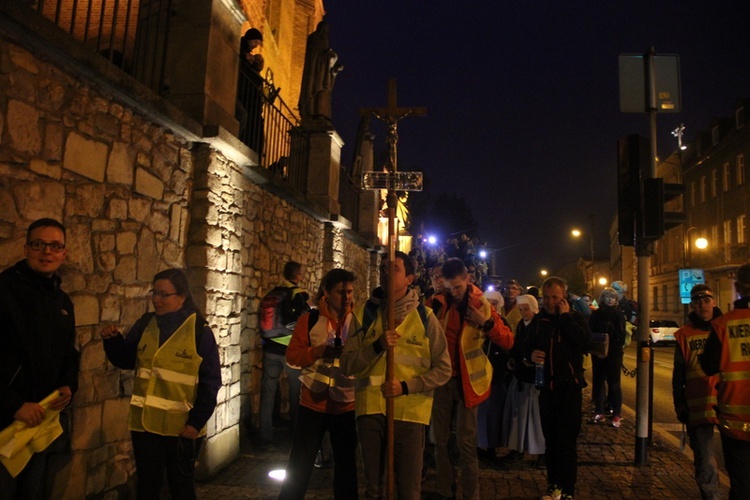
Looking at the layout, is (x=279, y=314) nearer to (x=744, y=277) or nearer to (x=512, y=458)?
(x=512, y=458)

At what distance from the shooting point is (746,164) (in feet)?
106

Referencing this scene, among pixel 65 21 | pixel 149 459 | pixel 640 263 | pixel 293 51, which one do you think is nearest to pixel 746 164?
pixel 293 51

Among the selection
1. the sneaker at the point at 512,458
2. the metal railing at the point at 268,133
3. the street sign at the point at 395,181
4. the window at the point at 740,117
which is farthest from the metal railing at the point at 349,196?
the window at the point at 740,117

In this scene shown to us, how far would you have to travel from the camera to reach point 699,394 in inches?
166

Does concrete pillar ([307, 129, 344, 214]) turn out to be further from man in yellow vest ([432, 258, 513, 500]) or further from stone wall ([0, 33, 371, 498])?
man in yellow vest ([432, 258, 513, 500])

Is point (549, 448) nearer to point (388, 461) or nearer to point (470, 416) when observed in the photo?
point (470, 416)

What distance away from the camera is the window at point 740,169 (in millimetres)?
32938

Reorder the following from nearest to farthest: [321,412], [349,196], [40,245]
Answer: [40,245] < [321,412] < [349,196]

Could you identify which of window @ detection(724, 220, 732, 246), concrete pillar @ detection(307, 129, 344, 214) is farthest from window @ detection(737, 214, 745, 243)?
concrete pillar @ detection(307, 129, 344, 214)

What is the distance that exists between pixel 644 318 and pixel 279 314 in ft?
13.5

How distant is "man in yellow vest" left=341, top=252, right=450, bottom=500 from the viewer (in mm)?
3512

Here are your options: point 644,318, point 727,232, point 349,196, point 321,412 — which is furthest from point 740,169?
point 321,412

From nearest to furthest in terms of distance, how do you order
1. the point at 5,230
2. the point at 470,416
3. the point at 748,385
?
the point at 5,230
the point at 748,385
the point at 470,416

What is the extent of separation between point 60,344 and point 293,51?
20257 millimetres
